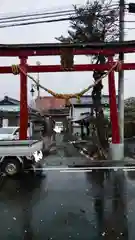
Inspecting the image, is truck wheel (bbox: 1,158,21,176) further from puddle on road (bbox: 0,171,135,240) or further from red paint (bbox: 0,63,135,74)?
red paint (bbox: 0,63,135,74)

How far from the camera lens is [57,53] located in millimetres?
15078

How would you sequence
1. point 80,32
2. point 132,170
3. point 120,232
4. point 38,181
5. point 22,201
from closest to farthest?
1. point 120,232
2. point 22,201
3. point 38,181
4. point 132,170
5. point 80,32

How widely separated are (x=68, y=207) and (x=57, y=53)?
29.3ft

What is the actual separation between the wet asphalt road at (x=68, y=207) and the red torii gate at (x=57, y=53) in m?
4.44

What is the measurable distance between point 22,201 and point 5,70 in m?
8.39

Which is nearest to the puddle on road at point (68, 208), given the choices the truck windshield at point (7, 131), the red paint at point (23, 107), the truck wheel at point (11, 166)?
the truck wheel at point (11, 166)

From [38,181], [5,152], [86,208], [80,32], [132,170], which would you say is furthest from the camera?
[80,32]

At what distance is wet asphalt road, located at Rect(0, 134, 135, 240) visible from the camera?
246 inches

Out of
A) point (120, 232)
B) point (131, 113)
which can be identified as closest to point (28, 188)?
point (120, 232)

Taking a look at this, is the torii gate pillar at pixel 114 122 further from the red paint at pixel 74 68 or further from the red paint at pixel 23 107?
the red paint at pixel 23 107

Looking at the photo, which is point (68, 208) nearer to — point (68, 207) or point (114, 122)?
point (68, 207)

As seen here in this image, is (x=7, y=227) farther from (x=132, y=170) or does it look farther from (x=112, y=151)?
(x=112, y=151)

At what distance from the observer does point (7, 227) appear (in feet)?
21.6

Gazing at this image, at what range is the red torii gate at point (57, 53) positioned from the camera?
14766 mm
